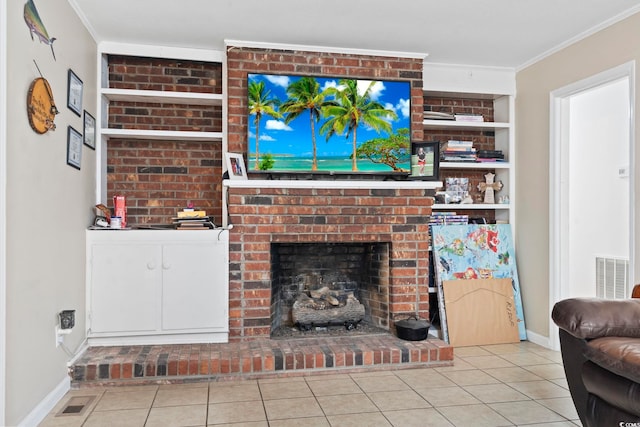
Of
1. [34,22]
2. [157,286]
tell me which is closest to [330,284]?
[157,286]

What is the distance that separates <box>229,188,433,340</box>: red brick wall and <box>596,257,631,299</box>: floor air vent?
56.7 inches

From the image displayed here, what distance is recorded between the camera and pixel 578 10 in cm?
323

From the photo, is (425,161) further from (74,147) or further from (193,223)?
(74,147)

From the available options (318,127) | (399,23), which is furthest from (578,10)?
(318,127)

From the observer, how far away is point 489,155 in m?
4.48

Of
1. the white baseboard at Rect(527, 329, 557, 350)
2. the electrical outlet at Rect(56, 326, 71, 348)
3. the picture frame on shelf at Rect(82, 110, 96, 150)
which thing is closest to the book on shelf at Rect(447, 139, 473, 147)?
the white baseboard at Rect(527, 329, 557, 350)

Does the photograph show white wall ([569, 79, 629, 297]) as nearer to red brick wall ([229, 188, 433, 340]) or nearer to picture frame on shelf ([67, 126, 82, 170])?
red brick wall ([229, 188, 433, 340])

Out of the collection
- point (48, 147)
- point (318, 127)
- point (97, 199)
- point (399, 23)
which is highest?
point (399, 23)

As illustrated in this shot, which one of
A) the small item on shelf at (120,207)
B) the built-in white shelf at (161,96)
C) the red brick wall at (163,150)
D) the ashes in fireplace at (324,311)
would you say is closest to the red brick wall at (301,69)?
the built-in white shelf at (161,96)

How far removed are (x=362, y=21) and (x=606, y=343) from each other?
2.41 meters

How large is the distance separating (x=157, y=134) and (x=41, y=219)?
1.41m

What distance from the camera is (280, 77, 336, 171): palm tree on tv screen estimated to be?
384cm

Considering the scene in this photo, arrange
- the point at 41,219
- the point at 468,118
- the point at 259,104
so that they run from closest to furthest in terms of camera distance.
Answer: the point at 41,219
the point at 259,104
the point at 468,118

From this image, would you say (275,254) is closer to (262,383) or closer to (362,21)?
(262,383)
